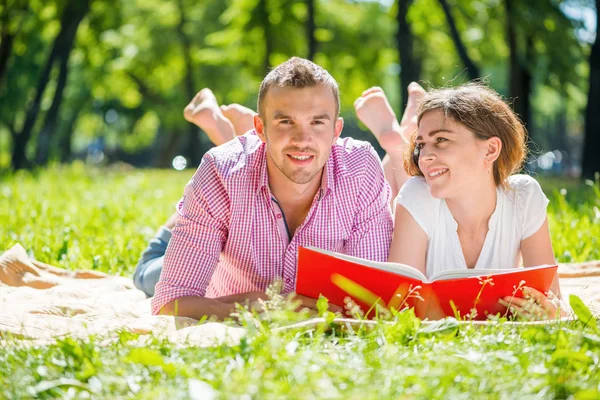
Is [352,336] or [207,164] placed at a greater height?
[207,164]

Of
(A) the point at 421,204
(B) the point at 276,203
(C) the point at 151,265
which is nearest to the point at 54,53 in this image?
(C) the point at 151,265

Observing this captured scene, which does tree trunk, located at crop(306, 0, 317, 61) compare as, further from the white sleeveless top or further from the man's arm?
the man's arm

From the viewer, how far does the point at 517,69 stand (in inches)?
575

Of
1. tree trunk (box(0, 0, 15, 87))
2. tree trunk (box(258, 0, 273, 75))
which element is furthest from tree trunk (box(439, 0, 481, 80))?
tree trunk (box(0, 0, 15, 87))

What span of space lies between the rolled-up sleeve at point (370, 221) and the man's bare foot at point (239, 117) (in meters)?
1.76

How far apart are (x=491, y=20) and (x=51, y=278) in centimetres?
1627

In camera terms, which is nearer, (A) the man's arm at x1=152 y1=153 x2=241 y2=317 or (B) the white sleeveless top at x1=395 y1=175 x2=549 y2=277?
(A) the man's arm at x1=152 y1=153 x2=241 y2=317

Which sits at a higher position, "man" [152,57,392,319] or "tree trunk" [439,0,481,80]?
"tree trunk" [439,0,481,80]

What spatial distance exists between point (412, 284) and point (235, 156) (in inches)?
43.1

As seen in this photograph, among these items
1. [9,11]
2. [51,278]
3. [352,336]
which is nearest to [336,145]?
[352,336]

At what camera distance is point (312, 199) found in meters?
3.76

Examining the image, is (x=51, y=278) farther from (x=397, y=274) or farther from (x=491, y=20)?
(x=491, y=20)

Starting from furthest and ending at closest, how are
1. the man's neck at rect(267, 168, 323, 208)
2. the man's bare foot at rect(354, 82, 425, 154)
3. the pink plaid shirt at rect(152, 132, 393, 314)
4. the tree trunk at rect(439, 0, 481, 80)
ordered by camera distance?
1. the tree trunk at rect(439, 0, 481, 80)
2. the man's bare foot at rect(354, 82, 425, 154)
3. the man's neck at rect(267, 168, 323, 208)
4. the pink plaid shirt at rect(152, 132, 393, 314)

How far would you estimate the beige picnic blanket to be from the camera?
2.89 metres
